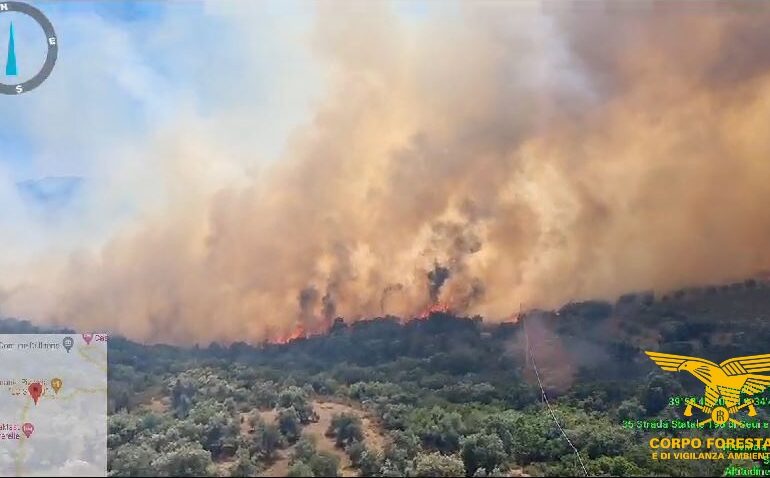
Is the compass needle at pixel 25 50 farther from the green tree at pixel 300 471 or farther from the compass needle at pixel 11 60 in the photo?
the green tree at pixel 300 471

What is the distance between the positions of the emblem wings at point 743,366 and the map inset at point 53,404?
28.2 feet

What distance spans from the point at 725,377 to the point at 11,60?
40.4 ft

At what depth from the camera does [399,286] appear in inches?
451

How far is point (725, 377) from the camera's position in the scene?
10641mm

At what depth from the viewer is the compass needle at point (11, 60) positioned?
1072cm

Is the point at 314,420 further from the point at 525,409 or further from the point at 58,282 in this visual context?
the point at 58,282

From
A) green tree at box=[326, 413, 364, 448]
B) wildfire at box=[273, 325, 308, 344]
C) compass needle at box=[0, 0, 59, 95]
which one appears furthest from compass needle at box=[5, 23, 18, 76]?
green tree at box=[326, 413, 364, 448]

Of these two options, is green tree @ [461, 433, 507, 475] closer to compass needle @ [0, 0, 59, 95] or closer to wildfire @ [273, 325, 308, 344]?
wildfire @ [273, 325, 308, 344]

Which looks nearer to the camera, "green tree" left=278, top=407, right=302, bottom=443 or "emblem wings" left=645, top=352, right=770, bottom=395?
"green tree" left=278, top=407, right=302, bottom=443

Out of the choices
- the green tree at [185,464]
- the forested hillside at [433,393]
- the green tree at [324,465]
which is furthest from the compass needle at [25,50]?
the green tree at [324,465]

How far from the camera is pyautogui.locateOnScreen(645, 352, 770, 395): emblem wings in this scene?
10664mm

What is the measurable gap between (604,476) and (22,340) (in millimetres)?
8982

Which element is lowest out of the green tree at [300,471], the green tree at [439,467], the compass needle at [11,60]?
the green tree at [439,467]

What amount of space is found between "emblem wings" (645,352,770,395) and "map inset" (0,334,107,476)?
8.60 meters
